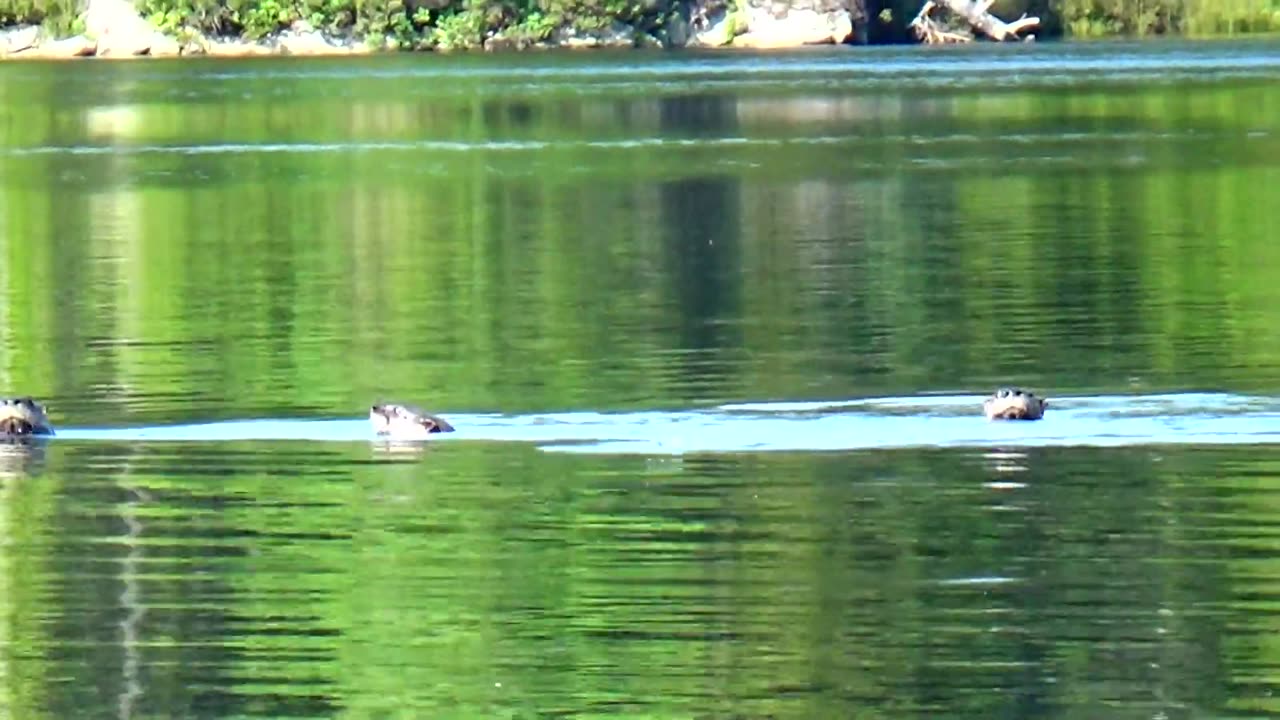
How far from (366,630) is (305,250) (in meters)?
22.8

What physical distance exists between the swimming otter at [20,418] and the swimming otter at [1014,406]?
560 cm

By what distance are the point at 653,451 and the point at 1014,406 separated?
212cm

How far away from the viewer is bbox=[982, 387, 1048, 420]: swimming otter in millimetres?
20031

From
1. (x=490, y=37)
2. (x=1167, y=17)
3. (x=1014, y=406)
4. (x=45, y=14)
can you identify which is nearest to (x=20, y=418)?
(x=1014, y=406)

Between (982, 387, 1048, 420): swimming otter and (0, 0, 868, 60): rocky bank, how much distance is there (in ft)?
316

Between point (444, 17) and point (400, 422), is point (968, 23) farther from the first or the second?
point (400, 422)

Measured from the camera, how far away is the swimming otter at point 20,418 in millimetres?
20375

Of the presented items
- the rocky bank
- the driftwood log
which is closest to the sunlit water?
the driftwood log

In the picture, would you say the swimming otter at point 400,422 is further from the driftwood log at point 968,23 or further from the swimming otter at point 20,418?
the driftwood log at point 968,23

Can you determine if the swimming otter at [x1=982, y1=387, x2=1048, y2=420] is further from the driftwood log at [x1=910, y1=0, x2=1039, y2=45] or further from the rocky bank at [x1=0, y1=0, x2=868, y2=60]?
the rocky bank at [x1=0, y1=0, x2=868, y2=60]

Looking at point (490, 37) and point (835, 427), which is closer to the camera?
point (835, 427)

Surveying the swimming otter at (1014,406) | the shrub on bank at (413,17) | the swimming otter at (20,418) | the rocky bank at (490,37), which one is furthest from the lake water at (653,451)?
the shrub on bank at (413,17)

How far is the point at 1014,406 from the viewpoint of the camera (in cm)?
2005

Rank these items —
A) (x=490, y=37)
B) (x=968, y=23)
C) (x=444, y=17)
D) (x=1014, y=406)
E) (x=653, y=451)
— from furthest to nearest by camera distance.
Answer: (x=490, y=37) → (x=444, y=17) → (x=968, y=23) → (x=1014, y=406) → (x=653, y=451)
